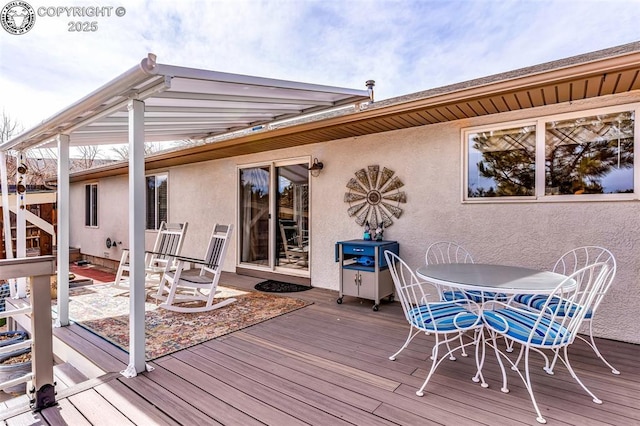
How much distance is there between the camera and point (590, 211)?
3.53m

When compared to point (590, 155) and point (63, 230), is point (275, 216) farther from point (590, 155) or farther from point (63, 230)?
point (590, 155)

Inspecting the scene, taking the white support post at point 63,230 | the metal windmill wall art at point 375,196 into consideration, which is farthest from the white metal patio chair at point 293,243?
the white support post at point 63,230

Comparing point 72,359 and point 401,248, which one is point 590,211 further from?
point 72,359

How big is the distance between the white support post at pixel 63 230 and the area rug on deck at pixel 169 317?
0.25 m

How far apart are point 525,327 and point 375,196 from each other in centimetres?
293

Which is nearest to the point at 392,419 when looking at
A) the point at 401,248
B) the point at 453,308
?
the point at 453,308

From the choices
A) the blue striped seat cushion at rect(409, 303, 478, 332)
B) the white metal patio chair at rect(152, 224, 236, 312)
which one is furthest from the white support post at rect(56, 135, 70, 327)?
the blue striped seat cushion at rect(409, 303, 478, 332)

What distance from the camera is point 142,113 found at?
2.74 metres

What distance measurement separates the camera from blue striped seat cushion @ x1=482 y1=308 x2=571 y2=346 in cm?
224

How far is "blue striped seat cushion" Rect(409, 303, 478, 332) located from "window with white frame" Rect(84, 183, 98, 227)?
1086 centimetres

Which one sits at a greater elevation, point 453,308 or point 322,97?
point 322,97

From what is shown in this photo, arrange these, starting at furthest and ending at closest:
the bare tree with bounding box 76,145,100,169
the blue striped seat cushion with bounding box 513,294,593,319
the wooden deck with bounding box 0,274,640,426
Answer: the bare tree with bounding box 76,145,100,169 → the blue striped seat cushion with bounding box 513,294,593,319 → the wooden deck with bounding box 0,274,640,426

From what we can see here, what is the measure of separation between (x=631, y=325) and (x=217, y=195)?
266 inches

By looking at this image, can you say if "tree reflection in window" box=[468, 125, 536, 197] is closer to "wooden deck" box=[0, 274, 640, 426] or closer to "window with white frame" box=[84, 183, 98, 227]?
→ "wooden deck" box=[0, 274, 640, 426]
